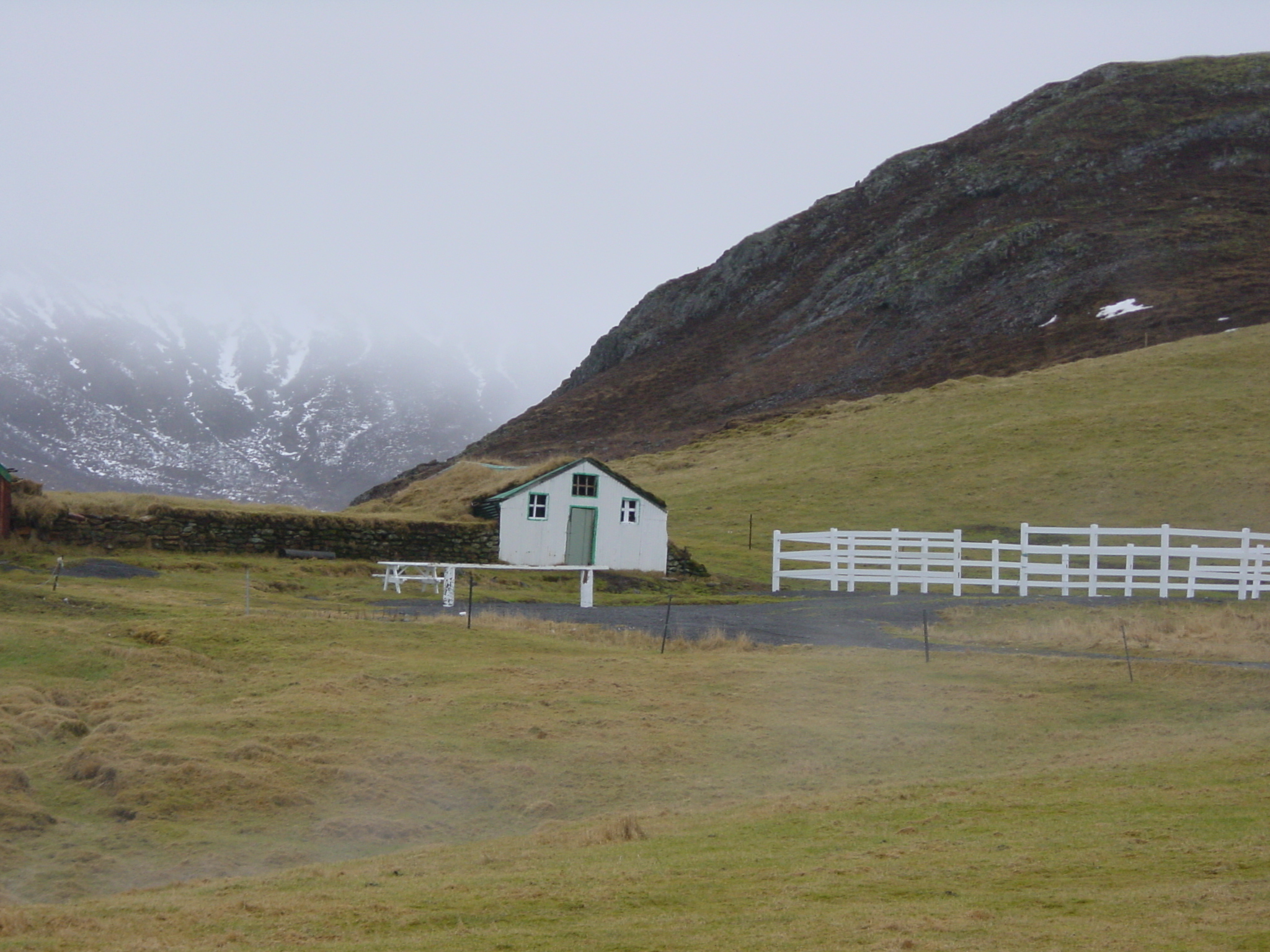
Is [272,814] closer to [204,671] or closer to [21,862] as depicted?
[21,862]

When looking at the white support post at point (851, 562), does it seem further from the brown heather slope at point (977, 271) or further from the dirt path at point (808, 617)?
the brown heather slope at point (977, 271)

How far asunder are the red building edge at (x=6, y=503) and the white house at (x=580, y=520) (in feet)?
41.4

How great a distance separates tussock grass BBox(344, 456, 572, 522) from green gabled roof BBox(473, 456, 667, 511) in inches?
8.8

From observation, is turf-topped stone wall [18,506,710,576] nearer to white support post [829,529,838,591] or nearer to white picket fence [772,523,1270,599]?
white support post [829,529,838,591]

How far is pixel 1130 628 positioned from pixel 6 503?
81.7ft

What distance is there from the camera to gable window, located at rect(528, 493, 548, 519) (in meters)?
37.2

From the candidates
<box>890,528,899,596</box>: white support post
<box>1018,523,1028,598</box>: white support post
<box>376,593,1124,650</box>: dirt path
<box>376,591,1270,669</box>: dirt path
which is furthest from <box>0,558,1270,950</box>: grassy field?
<box>890,528,899,596</box>: white support post

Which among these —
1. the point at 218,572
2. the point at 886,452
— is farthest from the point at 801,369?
the point at 218,572

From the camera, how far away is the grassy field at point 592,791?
817cm

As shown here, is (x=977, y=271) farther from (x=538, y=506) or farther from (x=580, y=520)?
(x=538, y=506)

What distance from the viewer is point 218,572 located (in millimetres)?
30422

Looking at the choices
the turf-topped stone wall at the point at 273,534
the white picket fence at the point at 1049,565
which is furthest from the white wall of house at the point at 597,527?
the white picket fence at the point at 1049,565

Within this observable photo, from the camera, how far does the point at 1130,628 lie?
80.9 feet

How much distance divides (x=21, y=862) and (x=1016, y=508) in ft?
133
